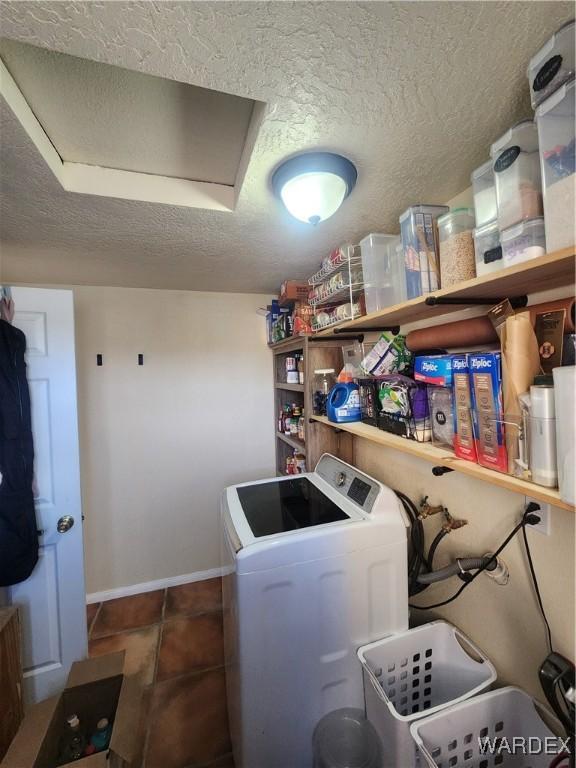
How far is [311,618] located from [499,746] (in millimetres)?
664

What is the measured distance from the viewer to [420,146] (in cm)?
85

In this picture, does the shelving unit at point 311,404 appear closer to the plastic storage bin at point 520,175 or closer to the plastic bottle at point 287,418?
the plastic bottle at point 287,418

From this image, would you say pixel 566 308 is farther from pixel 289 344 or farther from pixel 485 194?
pixel 289 344

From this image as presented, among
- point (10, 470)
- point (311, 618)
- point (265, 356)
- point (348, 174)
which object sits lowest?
point (311, 618)

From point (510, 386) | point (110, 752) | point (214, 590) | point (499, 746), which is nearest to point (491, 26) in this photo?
point (510, 386)

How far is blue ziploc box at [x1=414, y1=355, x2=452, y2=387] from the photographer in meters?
0.88

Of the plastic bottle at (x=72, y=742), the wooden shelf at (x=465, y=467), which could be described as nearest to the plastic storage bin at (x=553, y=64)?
the wooden shelf at (x=465, y=467)

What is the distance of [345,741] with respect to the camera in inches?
41.6

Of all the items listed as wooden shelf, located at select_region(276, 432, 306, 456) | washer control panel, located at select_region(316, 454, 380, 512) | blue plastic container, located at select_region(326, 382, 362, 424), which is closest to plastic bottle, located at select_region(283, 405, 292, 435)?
wooden shelf, located at select_region(276, 432, 306, 456)

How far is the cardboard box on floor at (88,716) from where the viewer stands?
1.08 m

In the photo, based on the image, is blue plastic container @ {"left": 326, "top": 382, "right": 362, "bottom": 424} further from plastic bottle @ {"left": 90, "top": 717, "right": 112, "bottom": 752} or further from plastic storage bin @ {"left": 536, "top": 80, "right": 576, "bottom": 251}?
plastic bottle @ {"left": 90, "top": 717, "right": 112, "bottom": 752}

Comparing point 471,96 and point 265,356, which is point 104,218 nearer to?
point 471,96

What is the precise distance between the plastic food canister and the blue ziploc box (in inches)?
12.3

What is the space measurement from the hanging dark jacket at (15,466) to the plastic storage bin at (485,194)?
6.14 ft
